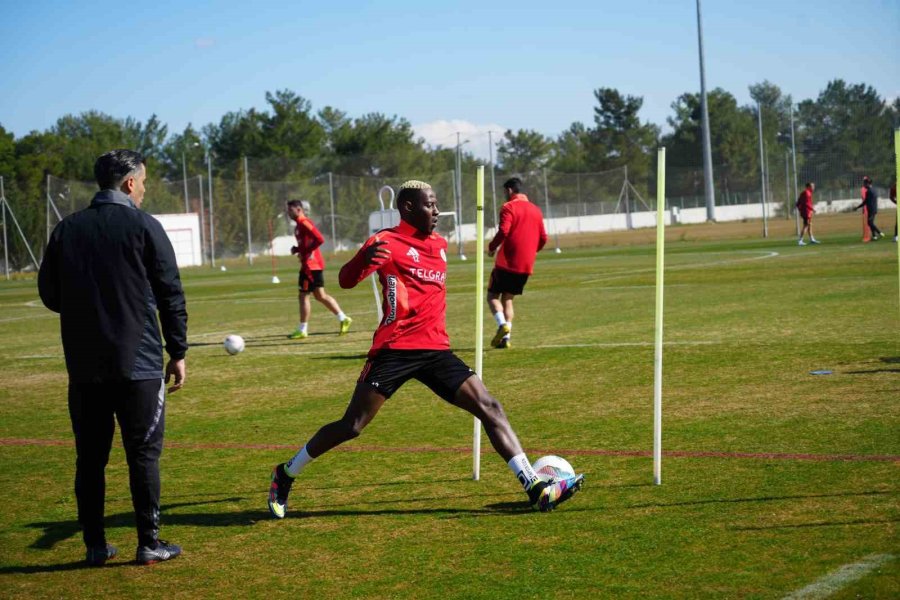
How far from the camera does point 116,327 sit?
618cm

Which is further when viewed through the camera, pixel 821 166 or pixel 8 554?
pixel 821 166

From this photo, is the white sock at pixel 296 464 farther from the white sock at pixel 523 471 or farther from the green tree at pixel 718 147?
the green tree at pixel 718 147

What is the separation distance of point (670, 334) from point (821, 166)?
4215cm

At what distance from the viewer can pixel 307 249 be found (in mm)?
19219

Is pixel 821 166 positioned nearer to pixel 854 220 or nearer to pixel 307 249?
pixel 854 220

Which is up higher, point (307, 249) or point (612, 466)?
point (307, 249)

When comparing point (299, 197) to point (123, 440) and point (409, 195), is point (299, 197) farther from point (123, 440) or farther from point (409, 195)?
point (123, 440)

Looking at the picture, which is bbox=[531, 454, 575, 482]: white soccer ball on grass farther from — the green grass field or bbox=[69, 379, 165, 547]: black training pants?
bbox=[69, 379, 165, 547]: black training pants

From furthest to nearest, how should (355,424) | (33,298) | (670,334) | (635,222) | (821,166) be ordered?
(635,222)
(821,166)
(33,298)
(670,334)
(355,424)

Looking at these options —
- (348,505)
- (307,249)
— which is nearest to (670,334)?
(307,249)

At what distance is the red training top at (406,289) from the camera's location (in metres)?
7.18

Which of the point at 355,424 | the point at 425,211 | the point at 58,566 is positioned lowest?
the point at 58,566

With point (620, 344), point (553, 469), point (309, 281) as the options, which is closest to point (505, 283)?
point (620, 344)

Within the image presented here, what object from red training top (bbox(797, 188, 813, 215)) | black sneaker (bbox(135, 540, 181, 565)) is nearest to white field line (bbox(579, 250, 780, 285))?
red training top (bbox(797, 188, 813, 215))
